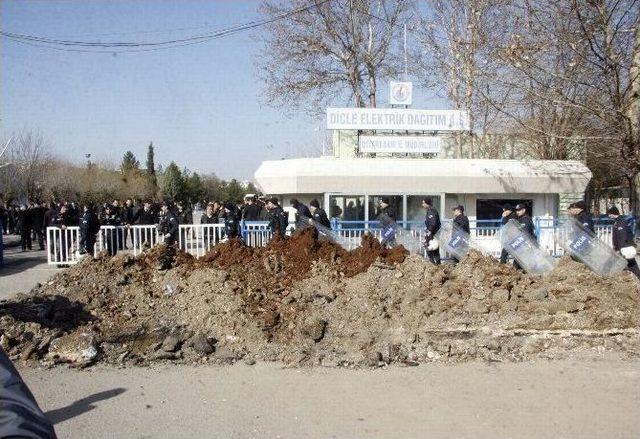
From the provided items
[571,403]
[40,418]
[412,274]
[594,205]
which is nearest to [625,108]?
[412,274]

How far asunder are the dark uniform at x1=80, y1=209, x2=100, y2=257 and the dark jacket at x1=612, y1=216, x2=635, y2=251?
12860mm

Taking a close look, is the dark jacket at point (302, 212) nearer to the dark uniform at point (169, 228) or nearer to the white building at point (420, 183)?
the dark uniform at point (169, 228)

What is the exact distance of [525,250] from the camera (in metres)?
11.3

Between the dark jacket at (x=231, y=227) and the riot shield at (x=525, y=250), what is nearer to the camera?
the riot shield at (x=525, y=250)

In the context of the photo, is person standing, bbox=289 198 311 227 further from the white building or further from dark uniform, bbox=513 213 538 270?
dark uniform, bbox=513 213 538 270

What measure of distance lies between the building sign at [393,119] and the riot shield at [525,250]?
7751 mm

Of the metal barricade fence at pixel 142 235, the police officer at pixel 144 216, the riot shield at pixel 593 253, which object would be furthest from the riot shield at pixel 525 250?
the police officer at pixel 144 216

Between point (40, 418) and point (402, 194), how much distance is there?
16159mm

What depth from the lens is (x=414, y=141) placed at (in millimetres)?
18844

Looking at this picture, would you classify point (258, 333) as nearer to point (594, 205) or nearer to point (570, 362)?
point (570, 362)

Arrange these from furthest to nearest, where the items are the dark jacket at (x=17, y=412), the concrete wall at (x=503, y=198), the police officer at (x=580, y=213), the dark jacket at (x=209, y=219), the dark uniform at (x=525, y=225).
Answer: the concrete wall at (x=503, y=198), the dark jacket at (x=209, y=219), the dark uniform at (x=525, y=225), the police officer at (x=580, y=213), the dark jacket at (x=17, y=412)

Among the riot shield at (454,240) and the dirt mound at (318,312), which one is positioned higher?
the riot shield at (454,240)

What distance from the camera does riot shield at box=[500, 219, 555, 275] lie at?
35.8 feet

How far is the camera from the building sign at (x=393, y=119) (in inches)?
738
